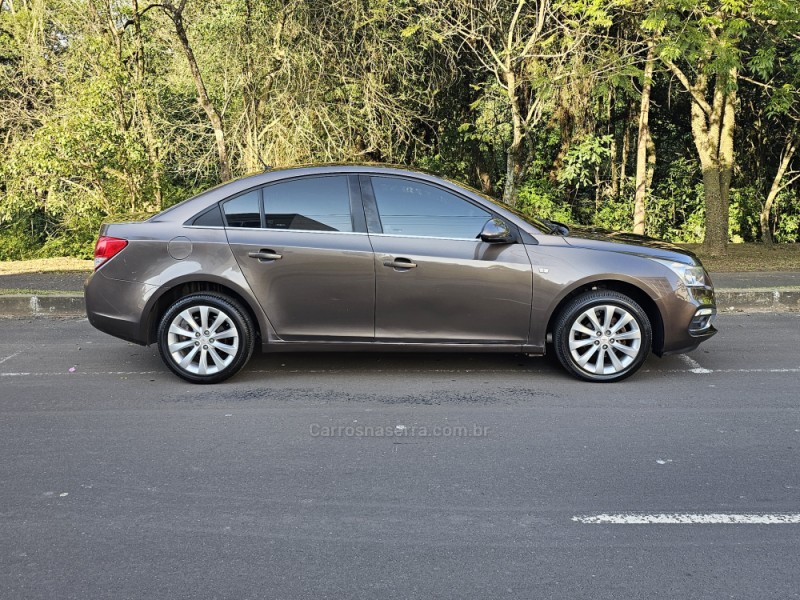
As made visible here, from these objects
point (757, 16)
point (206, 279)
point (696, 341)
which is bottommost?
point (696, 341)

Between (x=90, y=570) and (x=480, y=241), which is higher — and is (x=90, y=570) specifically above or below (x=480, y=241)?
below

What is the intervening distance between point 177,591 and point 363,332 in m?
3.32

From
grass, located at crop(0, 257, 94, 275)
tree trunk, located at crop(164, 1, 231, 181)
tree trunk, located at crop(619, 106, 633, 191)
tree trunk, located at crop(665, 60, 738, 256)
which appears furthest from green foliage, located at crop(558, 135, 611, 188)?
grass, located at crop(0, 257, 94, 275)

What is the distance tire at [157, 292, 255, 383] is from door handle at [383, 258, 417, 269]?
113 centimetres

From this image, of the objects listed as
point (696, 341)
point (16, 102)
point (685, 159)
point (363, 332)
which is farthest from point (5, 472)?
point (685, 159)

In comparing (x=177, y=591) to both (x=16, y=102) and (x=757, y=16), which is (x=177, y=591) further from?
(x=16, y=102)

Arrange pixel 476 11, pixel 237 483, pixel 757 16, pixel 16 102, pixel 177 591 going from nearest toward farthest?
pixel 177 591 < pixel 237 483 < pixel 757 16 < pixel 476 11 < pixel 16 102

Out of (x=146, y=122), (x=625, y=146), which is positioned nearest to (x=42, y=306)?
(x=146, y=122)

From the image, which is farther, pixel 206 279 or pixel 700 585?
pixel 206 279

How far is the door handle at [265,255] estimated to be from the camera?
6.49 metres

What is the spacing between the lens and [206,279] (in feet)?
21.4

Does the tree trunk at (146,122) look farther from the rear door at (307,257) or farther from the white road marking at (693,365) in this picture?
the white road marking at (693,365)

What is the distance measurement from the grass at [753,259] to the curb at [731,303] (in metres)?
2.10

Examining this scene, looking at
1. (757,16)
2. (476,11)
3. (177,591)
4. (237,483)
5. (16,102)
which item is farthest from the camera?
(16,102)
